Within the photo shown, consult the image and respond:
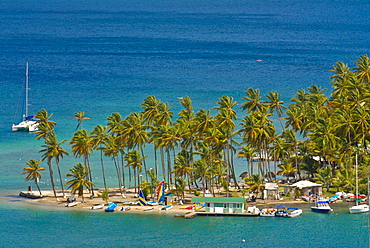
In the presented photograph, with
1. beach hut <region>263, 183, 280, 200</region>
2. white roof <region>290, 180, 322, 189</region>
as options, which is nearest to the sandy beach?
beach hut <region>263, 183, 280, 200</region>

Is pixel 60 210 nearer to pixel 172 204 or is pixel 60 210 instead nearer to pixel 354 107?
pixel 172 204

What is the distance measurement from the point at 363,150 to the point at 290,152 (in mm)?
11943

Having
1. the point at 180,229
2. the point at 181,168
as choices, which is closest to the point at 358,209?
the point at 180,229

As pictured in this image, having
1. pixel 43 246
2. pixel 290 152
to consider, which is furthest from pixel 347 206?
pixel 43 246

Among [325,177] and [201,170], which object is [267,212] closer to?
[201,170]

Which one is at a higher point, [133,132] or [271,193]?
[133,132]

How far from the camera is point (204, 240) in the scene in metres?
99.1

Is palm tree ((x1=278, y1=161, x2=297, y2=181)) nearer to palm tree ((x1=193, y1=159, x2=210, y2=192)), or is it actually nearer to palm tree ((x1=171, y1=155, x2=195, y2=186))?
palm tree ((x1=193, y1=159, x2=210, y2=192))

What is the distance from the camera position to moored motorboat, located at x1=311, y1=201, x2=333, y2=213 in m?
109

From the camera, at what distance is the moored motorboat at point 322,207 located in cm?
10875

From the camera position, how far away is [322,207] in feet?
358

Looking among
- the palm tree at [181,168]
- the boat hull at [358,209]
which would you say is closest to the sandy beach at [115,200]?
the palm tree at [181,168]

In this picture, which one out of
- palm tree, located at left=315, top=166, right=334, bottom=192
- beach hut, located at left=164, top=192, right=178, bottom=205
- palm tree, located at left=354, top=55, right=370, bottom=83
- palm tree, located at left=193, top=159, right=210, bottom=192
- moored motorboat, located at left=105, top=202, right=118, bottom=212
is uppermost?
palm tree, located at left=354, top=55, right=370, bottom=83

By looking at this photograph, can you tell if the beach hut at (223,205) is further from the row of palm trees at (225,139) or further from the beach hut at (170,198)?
the beach hut at (170,198)
